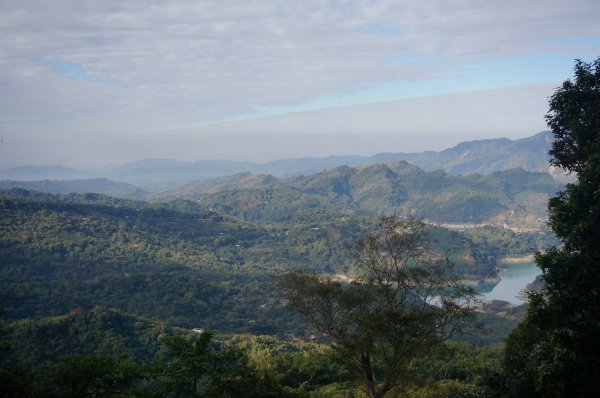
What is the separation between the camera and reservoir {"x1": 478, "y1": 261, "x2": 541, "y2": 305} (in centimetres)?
7569

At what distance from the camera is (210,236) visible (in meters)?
106

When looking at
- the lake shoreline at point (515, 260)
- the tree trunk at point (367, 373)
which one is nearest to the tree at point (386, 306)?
the tree trunk at point (367, 373)

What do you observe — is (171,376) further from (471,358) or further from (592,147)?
(471,358)

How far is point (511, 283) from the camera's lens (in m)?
87.7

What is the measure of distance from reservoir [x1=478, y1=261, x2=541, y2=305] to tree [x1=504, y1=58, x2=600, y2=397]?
184ft

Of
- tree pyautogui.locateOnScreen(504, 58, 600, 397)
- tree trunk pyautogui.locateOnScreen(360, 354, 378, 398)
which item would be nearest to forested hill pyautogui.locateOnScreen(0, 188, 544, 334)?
tree trunk pyautogui.locateOnScreen(360, 354, 378, 398)

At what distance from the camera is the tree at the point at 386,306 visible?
1220cm

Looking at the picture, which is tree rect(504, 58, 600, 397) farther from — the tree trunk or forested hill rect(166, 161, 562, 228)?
forested hill rect(166, 161, 562, 228)

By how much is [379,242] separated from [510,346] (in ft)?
15.1

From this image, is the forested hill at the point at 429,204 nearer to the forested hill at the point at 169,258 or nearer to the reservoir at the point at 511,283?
the forested hill at the point at 169,258

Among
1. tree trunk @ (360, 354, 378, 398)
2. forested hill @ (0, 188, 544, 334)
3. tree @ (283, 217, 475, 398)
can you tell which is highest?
tree @ (283, 217, 475, 398)

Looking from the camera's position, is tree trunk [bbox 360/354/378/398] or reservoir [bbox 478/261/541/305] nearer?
tree trunk [bbox 360/354/378/398]

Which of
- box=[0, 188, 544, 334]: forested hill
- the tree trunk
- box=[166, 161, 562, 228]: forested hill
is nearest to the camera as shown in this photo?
the tree trunk

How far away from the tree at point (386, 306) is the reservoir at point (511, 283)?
2318 inches
